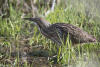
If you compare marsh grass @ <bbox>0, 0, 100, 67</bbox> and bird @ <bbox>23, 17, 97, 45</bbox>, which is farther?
marsh grass @ <bbox>0, 0, 100, 67</bbox>

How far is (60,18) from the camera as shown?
20.0ft

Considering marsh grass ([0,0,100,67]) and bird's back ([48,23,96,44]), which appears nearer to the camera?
bird's back ([48,23,96,44])

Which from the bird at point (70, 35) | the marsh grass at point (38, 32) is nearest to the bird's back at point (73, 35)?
the bird at point (70, 35)

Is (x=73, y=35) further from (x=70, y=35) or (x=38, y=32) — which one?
(x=38, y=32)

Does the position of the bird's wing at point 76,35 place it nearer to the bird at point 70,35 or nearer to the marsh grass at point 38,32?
the bird at point 70,35

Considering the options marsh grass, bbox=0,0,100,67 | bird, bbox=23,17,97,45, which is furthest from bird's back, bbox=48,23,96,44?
marsh grass, bbox=0,0,100,67

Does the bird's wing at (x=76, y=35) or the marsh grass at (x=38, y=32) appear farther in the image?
the marsh grass at (x=38, y=32)

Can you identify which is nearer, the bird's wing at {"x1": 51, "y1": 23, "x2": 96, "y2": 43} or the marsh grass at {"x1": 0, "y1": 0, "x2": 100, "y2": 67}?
the bird's wing at {"x1": 51, "y1": 23, "x2": 96, "y2": 43}

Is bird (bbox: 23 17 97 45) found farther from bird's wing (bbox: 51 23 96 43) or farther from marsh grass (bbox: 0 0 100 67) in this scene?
marsh grass (bbox: 0 0 100 67)

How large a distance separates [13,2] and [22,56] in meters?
2.94

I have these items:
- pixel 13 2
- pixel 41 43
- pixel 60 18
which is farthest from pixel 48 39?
pixel 13 2

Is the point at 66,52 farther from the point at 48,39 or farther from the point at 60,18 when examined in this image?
the point at 60,18

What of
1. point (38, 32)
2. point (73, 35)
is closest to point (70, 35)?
point (73, 35)

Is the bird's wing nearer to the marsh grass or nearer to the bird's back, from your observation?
the bird's back
